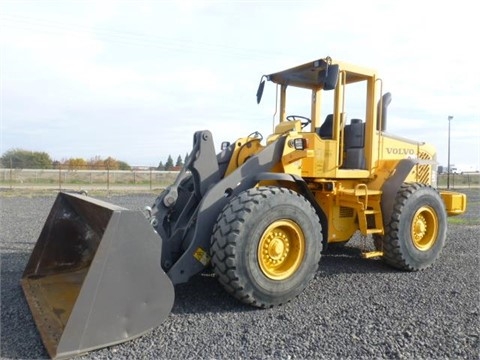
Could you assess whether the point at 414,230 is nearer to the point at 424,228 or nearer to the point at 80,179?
the point at 424,228

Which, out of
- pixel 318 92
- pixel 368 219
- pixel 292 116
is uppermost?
pixel 318 92

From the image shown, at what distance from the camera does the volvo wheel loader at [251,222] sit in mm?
3317

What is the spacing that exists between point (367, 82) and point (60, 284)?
4.64 metres

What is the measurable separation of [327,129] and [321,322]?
277 cm

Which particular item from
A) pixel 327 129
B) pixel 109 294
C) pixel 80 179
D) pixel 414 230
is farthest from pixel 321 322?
pixel 80 179

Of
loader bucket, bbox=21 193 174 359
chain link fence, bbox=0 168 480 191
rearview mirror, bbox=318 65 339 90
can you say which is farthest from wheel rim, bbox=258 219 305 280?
chain link fence, bbox=0 168 480 191

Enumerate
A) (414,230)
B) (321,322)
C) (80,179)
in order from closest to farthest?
1. (321,322)
2. (414,230)
3. (80,179)

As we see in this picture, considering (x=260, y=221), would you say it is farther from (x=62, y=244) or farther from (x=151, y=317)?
(x=62, y=244)

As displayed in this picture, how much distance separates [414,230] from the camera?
5.75 metres

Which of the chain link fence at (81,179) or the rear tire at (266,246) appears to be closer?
the rear tire at (266,246)

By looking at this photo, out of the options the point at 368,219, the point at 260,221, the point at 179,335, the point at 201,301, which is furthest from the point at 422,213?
the point at 179,335

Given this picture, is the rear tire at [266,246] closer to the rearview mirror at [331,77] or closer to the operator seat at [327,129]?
the rearview mirror at [331,77]

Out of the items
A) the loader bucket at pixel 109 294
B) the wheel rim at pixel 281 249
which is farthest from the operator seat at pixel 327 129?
the loader bucket at pixel 109 294

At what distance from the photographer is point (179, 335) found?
3.46 m
